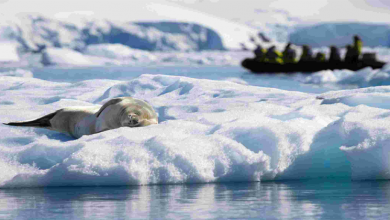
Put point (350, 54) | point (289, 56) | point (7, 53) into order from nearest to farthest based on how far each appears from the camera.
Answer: point (350, 54) < point (289, 56) < point (7, 53)

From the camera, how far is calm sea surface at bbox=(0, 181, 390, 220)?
409cm

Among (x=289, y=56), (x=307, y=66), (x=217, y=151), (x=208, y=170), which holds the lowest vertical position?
(x=208, y=170)

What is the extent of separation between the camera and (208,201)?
4.60 metres

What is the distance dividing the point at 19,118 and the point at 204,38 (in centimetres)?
8214

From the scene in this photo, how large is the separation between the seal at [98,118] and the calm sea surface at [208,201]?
142 cm

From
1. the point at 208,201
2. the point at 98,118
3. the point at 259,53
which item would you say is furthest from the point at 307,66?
the point at 208,201

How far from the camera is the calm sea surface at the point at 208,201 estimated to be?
409cm

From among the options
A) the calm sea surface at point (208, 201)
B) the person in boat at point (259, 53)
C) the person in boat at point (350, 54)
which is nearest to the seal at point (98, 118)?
the calm sea surface at point (208, 201)

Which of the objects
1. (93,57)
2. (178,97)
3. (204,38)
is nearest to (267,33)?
(204,38)

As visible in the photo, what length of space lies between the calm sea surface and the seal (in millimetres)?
1416

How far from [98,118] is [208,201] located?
2434 millimetres

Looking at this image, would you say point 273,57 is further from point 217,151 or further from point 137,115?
point 217,151

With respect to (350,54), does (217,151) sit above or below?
below

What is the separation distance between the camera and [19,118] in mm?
7414
